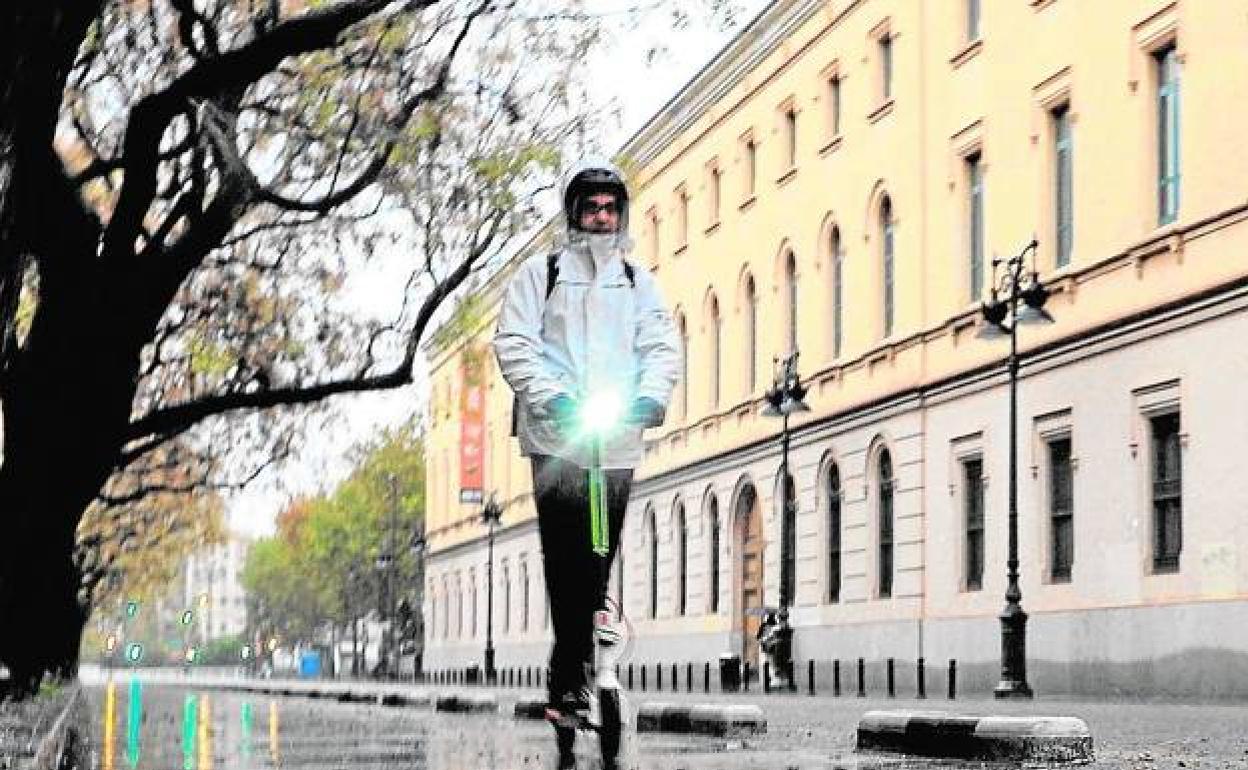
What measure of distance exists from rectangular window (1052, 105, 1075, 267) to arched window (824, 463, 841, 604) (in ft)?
33.9

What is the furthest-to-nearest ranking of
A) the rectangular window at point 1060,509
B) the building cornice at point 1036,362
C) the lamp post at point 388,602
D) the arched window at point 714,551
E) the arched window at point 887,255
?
the lamp post at point 388,602 → the arched window at point 714,551 → the arched window at point 887,255 → the rectangular window at point 1060,509 → the building cornice at point 1036,362

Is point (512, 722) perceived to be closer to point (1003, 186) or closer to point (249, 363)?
point (249, 363)

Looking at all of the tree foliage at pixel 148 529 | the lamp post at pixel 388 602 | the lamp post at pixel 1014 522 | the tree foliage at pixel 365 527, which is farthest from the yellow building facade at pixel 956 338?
the tree foliage at pixel 365 527

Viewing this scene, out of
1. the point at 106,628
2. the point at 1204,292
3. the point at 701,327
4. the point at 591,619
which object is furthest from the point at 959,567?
the point at 106,628

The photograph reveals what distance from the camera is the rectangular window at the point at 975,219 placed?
1463 inches

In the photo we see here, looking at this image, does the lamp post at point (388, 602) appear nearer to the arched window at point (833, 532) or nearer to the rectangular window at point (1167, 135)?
the arched window at point (833, 532)

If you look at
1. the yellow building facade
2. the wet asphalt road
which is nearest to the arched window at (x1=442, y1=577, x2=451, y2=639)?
the yellow building facade

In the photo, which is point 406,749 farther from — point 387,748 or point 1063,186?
point 1063,186

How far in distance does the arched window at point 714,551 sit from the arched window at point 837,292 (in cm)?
846

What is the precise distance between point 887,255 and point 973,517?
Result: 6868 mm

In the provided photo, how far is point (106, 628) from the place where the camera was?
151 metres

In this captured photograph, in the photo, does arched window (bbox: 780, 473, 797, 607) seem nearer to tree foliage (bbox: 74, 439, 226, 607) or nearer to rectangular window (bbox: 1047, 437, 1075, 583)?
tree foliage (bbox: 74, 439, 226, 607)

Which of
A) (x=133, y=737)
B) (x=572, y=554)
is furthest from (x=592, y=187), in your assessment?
(x=133, y=737)

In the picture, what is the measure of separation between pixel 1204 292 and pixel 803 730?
16.6m
